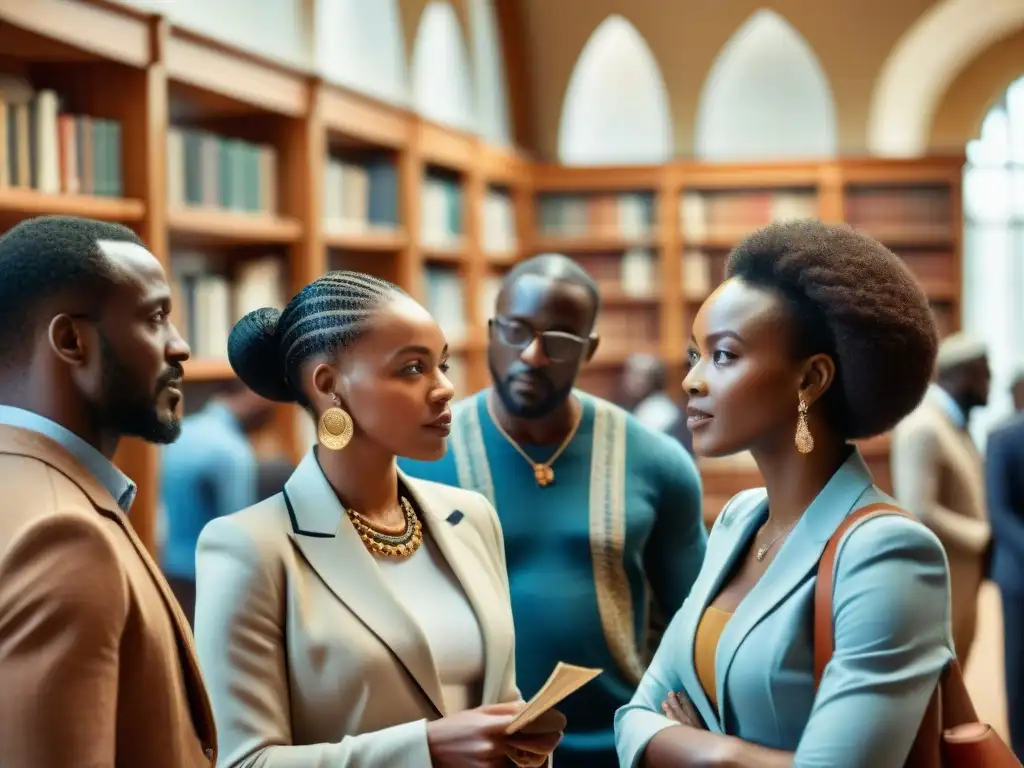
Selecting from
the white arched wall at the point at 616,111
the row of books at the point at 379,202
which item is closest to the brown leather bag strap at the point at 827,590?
the row of books at the point at 379,202

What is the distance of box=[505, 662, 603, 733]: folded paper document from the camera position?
5.49 ft

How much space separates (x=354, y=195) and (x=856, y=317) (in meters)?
5.17

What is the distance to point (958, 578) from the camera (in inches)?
186

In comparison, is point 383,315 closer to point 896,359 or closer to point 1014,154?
point 896,359

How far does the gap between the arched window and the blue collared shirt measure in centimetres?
1050

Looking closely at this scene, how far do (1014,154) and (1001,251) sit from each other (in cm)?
82

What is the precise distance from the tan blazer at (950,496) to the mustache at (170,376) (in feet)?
11.4

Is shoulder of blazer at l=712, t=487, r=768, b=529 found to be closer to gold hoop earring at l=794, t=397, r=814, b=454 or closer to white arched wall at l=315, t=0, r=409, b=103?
gold hoop earring at l=794, t=397, r=814, b=454

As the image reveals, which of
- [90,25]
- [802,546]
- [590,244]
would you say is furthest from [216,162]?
[590,244]

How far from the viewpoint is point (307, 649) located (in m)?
1.78

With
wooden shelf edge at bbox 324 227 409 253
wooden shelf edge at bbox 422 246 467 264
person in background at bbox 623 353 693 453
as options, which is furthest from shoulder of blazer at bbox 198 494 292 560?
wooden shelf edge at bbox 422 246 467 264

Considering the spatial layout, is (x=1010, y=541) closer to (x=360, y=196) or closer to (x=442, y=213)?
(x=360, y=196)

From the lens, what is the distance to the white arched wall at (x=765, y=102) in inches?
420

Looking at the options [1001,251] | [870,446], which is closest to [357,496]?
[870,446]
